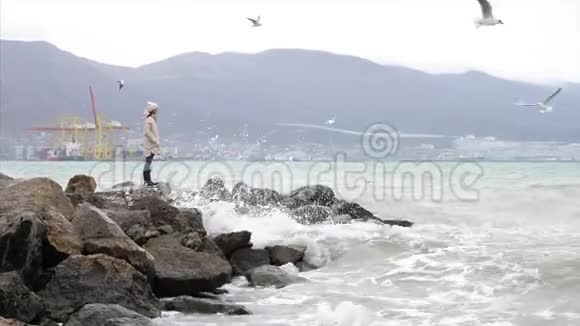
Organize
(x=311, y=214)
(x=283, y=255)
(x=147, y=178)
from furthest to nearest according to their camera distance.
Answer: (x=311, y=214) → (x=147, y=178) → (x=283, y=255)

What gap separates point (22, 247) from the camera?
7398 mm

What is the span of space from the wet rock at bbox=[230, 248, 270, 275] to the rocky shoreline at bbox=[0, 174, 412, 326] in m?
0.01

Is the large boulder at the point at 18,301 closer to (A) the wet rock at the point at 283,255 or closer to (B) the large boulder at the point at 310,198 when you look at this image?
(A) the wet rock at the point at 283,255

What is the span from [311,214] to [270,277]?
4707mm

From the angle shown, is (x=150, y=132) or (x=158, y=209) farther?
(x=150, y=132)

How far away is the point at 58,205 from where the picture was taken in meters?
9.13

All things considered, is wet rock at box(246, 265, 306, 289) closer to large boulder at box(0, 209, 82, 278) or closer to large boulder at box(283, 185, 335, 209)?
large boulder at box(0, 209, 82, 278)

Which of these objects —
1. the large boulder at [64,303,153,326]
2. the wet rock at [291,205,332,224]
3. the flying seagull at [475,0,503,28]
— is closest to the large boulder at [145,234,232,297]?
the large boulder at [64,303,153,326]

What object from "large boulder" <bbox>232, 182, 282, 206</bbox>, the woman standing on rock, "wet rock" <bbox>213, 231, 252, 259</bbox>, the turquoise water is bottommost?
the turquoise water

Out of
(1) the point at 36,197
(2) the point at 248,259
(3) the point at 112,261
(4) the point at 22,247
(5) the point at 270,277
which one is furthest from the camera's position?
(2) the point at 248,259

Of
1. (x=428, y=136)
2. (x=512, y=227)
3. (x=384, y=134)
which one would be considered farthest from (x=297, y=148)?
(x=512, y=227)

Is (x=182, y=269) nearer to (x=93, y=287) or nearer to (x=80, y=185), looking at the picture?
(x=93, y=287)

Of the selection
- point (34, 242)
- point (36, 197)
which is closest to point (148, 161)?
point (36, 197)

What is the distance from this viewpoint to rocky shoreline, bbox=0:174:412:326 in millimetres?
6895
